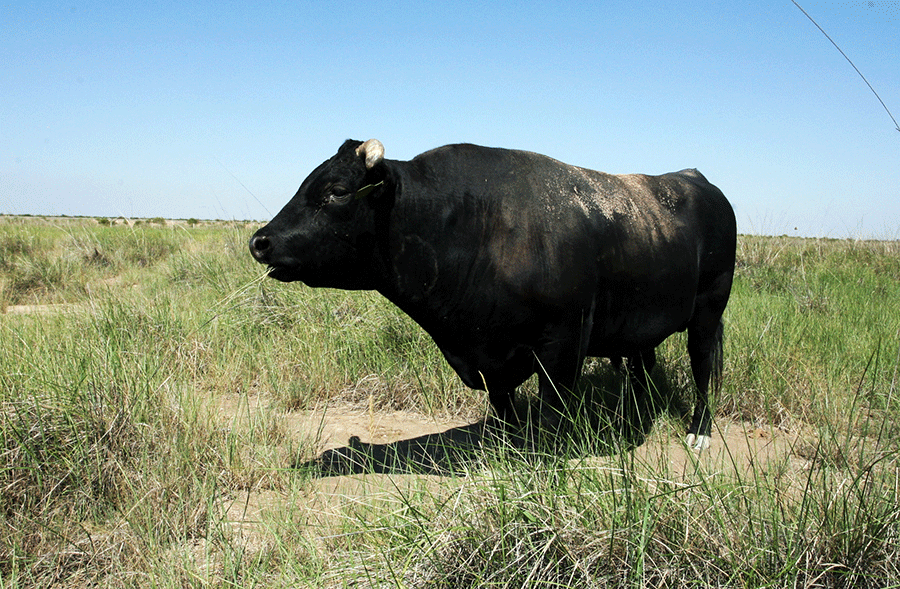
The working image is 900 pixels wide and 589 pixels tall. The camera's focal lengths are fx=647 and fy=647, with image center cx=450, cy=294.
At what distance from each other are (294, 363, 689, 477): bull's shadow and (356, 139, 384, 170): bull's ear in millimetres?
1473

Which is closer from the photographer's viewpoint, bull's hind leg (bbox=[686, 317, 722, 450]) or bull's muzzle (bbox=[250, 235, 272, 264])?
bull's muzzle (bbox=[250, 235, 272, 264])

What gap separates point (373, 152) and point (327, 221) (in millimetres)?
441

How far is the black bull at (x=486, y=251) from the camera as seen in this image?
3.48 metres

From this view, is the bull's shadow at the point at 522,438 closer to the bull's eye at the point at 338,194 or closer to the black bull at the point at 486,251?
the black bull at the point at 486,251

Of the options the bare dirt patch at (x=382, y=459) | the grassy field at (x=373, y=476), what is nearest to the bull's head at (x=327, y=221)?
the bare dirt patch at (x=382, y=459)

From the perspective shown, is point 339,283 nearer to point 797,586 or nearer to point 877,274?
point 797,586

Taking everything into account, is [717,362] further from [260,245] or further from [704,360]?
[260,245]

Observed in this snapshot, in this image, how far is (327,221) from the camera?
3459 millimetres

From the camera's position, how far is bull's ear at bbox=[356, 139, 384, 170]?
11.1 ft

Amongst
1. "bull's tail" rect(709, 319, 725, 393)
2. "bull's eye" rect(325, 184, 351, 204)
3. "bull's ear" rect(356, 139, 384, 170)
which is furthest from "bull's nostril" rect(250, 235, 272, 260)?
"bull's tail" rect(709, 319, 725, 393)

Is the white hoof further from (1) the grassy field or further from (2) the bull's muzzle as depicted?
(2) the bull's muzzle

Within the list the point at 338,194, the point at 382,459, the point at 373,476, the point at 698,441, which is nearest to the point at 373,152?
the point at 338,194

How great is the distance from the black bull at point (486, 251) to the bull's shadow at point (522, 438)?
244mm

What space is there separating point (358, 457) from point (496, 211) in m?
1.72
